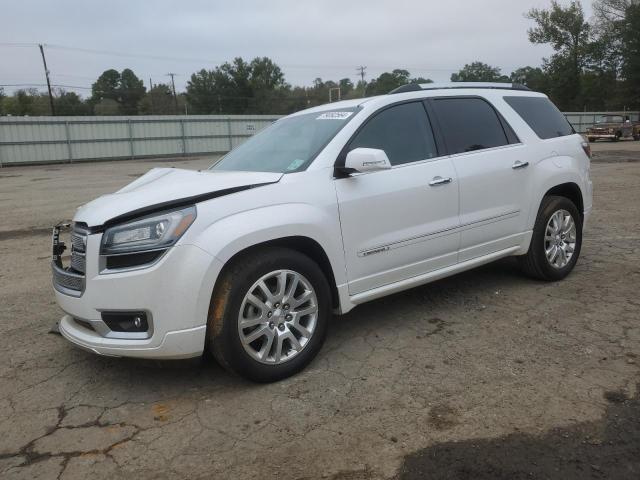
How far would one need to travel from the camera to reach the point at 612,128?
3453 cm

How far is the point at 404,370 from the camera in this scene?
3.49 metres

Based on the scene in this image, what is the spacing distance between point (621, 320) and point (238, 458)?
3123mm

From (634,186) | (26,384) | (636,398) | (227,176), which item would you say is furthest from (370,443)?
(634,186)

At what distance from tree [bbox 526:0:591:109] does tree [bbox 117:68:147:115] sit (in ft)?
194

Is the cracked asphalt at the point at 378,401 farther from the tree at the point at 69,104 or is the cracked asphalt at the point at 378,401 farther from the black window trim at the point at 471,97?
the tree at the point at 69,104

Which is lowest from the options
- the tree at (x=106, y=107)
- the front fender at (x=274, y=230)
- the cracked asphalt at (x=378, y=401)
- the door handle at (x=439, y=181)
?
the cracked asphalt at (x=378, y=401)

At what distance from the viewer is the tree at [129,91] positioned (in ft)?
285

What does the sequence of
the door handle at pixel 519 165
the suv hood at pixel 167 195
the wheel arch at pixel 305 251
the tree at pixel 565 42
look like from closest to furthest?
the suv hood at pixel 167 195
the wheel arch at pixel 305 251
the door handle at pixel 519 165
the tree at pixel 565 42

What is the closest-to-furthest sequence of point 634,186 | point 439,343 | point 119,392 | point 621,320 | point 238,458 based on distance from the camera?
point 238,458 → point 119,392 → point 439,343 → point 621,320 → point 634,186

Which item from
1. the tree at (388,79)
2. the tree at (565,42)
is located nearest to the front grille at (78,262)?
the tree at (565,42)

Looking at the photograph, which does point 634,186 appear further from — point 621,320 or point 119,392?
point 119,392

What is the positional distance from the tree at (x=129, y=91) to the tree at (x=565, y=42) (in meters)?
59.3

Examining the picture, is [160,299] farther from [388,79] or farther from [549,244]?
[388,79]

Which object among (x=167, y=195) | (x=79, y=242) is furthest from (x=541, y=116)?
(x=79, y=242)
